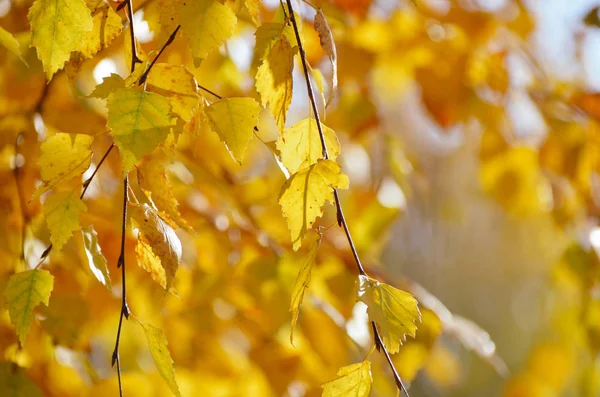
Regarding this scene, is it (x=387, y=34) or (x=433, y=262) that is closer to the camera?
(x=387, y=34)

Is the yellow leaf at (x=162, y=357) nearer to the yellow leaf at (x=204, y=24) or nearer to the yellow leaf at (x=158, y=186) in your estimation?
the yellow leaf at (x=158, y=186)

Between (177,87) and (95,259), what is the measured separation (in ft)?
0.47

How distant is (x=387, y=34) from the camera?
137 centimetres

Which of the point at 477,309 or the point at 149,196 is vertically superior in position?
the point at 149,196

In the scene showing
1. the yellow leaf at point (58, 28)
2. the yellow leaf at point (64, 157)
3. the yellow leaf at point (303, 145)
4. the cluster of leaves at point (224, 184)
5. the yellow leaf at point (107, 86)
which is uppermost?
the yellow leaf at point (58, 28)

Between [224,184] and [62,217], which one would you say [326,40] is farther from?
[224,184]

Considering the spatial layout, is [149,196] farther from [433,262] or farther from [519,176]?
[433,262]

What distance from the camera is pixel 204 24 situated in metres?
0.44

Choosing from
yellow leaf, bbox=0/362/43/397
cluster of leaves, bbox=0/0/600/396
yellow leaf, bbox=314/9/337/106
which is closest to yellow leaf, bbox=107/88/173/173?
cluster of leaves, bbox=0/0/600/396

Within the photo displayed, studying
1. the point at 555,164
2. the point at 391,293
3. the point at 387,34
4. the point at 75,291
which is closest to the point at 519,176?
the point at 555,164

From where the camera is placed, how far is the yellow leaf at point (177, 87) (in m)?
0.43

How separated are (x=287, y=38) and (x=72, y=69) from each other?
0.15m

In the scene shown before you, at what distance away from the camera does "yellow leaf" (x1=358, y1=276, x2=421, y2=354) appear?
1.43 ft

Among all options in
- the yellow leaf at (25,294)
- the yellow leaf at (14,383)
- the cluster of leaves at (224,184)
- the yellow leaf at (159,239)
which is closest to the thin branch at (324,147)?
the cluster of leaves at (224,184)
